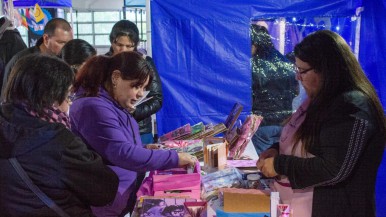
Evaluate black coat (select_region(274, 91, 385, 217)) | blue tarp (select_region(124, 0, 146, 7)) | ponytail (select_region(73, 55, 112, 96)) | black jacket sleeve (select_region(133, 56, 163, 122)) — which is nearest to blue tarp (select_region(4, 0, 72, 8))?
blue tarp (select_region(124, 0, 146, 7))

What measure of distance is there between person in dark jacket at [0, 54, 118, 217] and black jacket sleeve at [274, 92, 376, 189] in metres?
0.82

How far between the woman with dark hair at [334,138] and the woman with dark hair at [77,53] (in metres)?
1.65

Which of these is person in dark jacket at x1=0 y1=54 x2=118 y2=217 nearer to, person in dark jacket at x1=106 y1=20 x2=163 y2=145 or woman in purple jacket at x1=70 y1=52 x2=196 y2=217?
woman in purple jacket at x1=70 y1=52 x2=196 y2=217

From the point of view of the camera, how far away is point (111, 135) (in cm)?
182

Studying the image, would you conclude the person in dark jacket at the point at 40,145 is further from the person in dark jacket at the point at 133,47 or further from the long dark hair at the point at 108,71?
the person in dark jacket at the point at 133,47

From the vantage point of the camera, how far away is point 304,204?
5.60 feet

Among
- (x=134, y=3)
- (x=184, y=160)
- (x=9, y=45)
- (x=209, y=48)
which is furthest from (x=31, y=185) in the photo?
(x=134, y=3)

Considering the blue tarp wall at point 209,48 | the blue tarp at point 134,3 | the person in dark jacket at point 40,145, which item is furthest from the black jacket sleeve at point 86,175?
the blue tarp at point 134,3

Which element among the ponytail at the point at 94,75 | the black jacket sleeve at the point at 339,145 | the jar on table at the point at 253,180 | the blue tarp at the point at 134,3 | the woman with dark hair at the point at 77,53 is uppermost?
the blue tarp at the point at 134,3

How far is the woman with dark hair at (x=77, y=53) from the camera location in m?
2.87

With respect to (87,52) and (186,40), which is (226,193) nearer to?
(87,52)

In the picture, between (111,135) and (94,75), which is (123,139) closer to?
(111,135)

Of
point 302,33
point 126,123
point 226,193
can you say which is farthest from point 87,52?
point 302,33

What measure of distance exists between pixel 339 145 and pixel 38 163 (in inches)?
42.7
